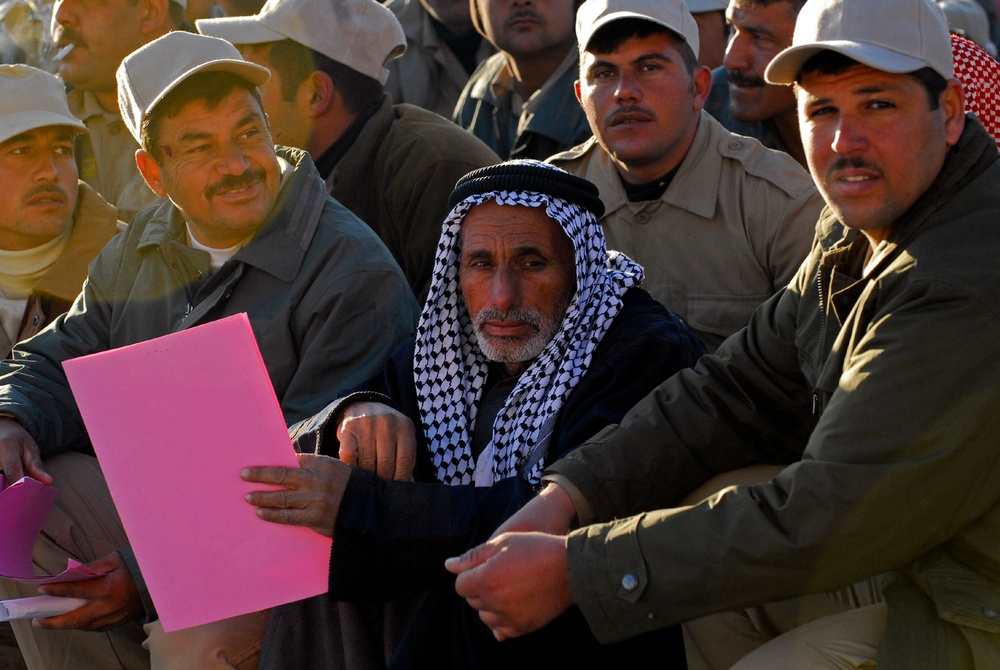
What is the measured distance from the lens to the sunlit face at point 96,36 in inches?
259

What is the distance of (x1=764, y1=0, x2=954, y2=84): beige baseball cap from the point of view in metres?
2.72

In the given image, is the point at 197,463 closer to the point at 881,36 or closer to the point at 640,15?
the point at 881,36

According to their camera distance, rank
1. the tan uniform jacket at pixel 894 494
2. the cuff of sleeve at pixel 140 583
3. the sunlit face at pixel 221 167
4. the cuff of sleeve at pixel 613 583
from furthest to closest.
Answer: the sunlit face at pixel 221 167
the cuff of sleeve at pixel 140 583
the cuff of sleeve at pixel 613 583
the tan uniform jacket at pixel 894 494

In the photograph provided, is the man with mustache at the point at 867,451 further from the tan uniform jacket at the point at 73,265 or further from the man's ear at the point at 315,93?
the man's ear at the point at 315,93

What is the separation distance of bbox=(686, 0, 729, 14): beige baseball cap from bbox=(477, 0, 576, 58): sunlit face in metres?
0.58

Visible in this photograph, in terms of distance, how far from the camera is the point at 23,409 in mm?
4180

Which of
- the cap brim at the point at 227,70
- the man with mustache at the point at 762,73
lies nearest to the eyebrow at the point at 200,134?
the cap brim at the point at 227,70

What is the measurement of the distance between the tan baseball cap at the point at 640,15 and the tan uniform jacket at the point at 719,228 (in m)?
0.32

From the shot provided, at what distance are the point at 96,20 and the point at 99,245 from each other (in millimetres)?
1881

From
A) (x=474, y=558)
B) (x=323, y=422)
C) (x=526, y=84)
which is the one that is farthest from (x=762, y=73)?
(x=474, y=558)

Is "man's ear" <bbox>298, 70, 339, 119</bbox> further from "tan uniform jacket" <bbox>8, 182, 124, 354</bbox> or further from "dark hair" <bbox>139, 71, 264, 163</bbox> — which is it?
"dark hair" <bbox>139, 71, 264, 163</bbox>

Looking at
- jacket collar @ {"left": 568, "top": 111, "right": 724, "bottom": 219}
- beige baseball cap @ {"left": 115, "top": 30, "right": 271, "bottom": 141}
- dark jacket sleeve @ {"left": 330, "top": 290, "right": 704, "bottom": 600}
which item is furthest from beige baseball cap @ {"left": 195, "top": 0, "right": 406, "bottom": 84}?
dark jacket sleeve @ {"left": 330, "top": 290, "right": 704, "bottom": 600}

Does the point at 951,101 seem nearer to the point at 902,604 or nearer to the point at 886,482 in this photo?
the point at 886,482

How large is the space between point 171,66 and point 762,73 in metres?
2.29
